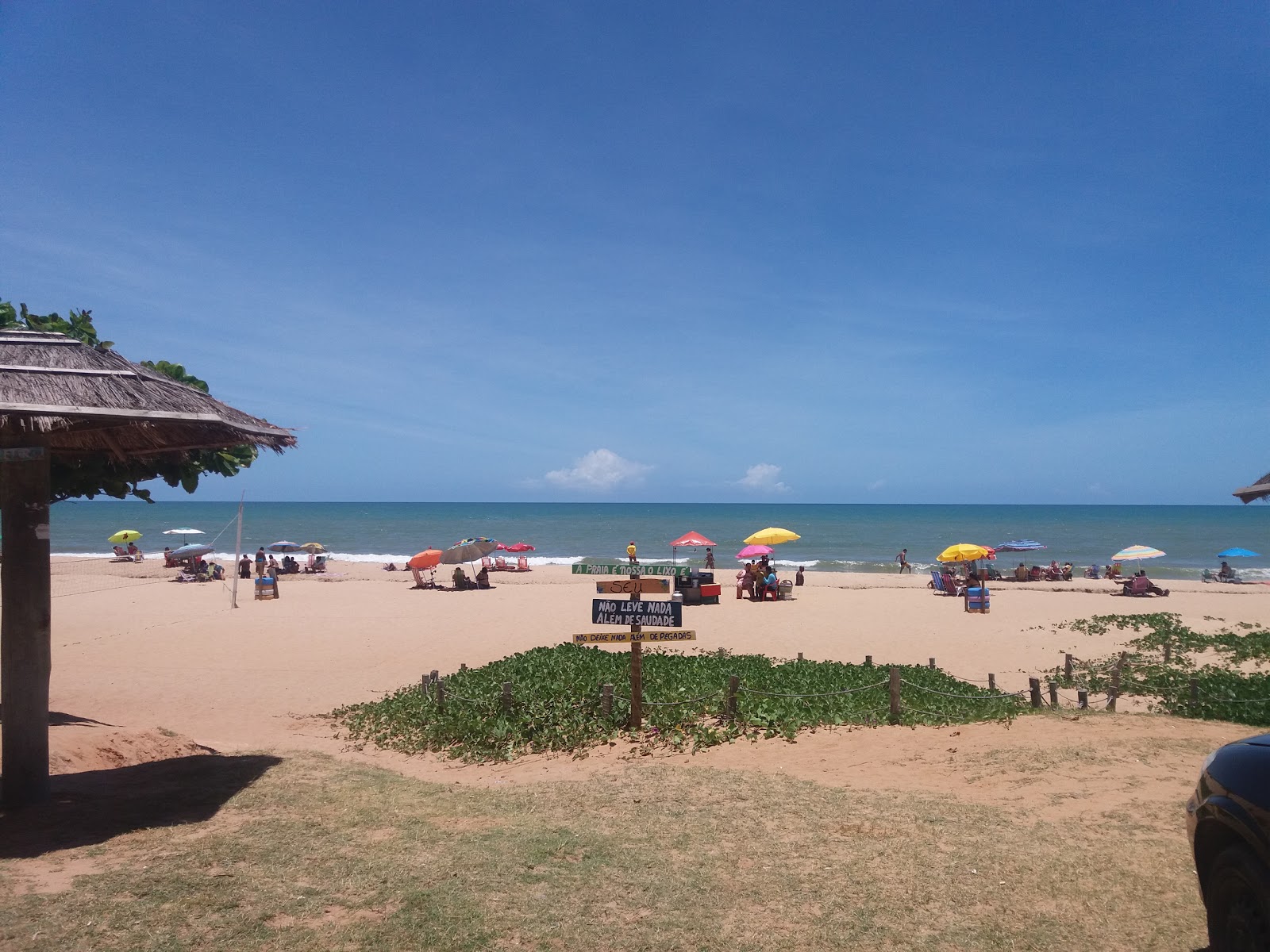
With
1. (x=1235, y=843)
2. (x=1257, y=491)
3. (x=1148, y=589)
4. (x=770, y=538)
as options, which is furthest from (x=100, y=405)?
(x=1148, y=589)

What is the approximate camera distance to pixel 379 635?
66.0 ft

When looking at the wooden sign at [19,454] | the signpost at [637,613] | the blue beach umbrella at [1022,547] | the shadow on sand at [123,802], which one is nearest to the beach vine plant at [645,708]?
the signpost at [637,613]

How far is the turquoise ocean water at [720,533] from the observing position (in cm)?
5700

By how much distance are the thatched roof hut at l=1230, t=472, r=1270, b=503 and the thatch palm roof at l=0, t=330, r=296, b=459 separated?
852 cm

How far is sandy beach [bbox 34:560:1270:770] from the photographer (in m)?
13.1

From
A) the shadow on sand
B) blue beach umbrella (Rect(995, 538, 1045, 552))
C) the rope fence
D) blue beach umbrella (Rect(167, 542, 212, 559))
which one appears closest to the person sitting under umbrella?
blue beach umbrella (Rect(995, 538, 1045, 552))

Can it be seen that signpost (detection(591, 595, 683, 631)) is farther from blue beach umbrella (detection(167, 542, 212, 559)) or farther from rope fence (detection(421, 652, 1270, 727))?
blue beach umbrella (detection(167, 542, 212, 559))

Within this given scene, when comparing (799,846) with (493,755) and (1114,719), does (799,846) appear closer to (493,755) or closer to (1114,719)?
(493,755)

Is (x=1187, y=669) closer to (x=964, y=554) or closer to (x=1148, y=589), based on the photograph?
(x=964, y=554)

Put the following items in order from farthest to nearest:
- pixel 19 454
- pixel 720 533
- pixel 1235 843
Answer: pixel 720 533 → pixel 19 454 → pixel 1235 843

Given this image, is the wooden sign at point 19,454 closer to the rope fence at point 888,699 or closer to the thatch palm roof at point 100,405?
the thatch palm roof at point 100,405

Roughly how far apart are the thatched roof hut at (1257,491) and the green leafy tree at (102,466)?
9.53 meters

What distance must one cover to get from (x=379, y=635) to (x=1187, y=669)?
17.6m

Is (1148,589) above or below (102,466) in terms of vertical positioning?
below
